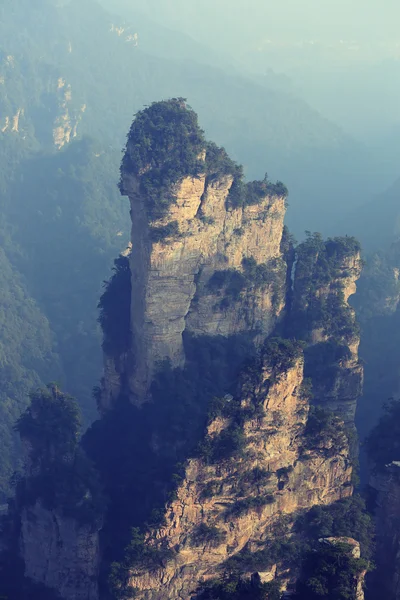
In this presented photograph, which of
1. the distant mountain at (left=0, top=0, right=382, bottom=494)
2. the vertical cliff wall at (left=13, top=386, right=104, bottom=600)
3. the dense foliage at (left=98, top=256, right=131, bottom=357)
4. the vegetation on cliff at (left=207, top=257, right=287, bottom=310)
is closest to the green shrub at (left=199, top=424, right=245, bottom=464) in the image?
the vertical cliff wall at (left=13, top=386, right=104, bottom=600)

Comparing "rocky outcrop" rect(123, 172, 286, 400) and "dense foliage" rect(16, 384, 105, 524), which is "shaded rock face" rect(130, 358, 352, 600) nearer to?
"dense foliage" rect(16, 384, 105, 524)

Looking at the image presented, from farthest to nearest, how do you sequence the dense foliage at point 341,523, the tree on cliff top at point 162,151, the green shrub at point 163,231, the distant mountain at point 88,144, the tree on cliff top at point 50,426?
the distant mountain at point 88,144 < the tree on cliff top at point 162,151 < the green shrub at point 163,231 < the tree on cliff top at point 50,426 < the dense foliage at point 341,523

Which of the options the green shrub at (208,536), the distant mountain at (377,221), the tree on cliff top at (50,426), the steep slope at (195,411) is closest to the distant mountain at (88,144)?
the distant mountain at (377,221)

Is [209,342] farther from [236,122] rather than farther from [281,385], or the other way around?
[236,122]

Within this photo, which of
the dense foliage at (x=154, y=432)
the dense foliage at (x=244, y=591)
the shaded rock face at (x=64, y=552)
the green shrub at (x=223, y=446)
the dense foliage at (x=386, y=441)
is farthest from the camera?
the dense foliage at (x=386, y=441)

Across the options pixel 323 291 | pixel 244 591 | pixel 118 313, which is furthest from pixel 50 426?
pixel 323 291

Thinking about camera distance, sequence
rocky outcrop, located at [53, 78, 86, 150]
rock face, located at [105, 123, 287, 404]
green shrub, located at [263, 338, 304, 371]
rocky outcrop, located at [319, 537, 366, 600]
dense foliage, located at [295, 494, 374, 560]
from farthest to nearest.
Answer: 1. rocky outcrop, located at [53, 78, 86, 150]
2. rock face, located at [105, 123, 287, 404]
3. green shrub, located at [263, 338, 304, 371]
4. dense foliage, located at [295, 494, 374, 560]
5. rocky outcrop, located at [319, 537, 366, 600]

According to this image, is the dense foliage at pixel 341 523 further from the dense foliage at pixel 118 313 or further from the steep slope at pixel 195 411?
the dense foliage at pixel 118 313
